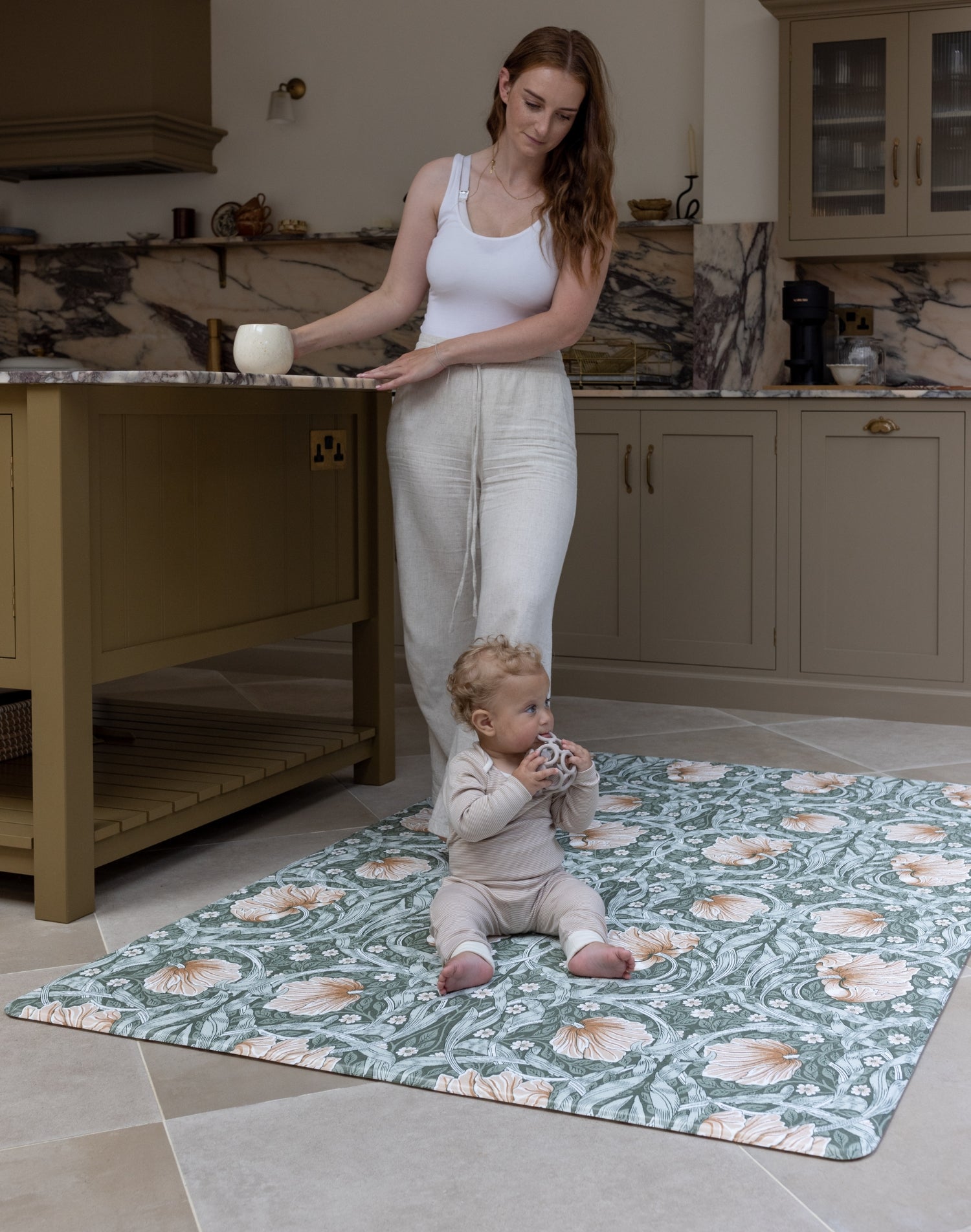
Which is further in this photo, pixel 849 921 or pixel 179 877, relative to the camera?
pixel 179 877

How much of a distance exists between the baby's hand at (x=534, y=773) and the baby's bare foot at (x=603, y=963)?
0.79 ft

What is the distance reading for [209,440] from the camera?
2.60m

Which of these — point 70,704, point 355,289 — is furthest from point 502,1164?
point 355,289

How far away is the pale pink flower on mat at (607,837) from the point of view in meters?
2.65

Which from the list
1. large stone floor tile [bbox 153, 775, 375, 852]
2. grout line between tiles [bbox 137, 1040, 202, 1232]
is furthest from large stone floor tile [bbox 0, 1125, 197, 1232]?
large stone floor tile [bbox 153, 775, 375, 852]

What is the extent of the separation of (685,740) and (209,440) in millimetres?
1641

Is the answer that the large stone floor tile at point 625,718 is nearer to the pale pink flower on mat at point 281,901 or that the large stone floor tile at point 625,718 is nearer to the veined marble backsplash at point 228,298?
the veined marble backsplash at point 228,298

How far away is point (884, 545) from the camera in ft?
13.1

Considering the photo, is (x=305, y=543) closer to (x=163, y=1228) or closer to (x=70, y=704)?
(x=70, y=704)

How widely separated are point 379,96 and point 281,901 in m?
3.61

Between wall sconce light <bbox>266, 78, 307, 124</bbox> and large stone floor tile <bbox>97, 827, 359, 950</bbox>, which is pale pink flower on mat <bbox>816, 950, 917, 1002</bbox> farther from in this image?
wall sconce light <bbox>266, 78, 307, 124</bbox>

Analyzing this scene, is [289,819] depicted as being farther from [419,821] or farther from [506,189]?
[506,189]

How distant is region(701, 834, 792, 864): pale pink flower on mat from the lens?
101 inches

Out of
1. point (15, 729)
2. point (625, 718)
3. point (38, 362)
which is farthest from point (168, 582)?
point (38, 362)
